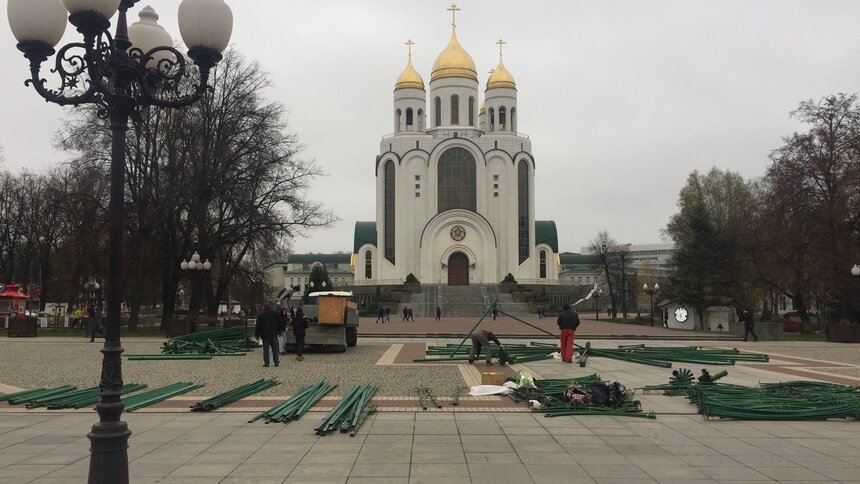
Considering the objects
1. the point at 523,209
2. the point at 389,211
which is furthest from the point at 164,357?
the point at 523,209

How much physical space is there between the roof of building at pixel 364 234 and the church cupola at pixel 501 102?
1674cm

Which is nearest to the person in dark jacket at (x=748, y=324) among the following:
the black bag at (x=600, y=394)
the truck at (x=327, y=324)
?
the truck at (x=327, y=324)

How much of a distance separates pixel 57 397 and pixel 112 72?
658 cm

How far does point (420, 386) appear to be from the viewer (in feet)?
41.2

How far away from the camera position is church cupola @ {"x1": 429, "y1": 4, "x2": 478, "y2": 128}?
70.8 metres

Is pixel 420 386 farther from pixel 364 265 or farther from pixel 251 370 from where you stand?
pixel 364 265

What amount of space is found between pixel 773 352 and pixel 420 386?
1468 centimetres

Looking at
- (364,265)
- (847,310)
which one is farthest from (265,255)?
(364,265)

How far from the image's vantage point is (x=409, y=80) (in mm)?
71875

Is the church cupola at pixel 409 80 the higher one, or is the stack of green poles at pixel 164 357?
the church cupola at pixel 409 80

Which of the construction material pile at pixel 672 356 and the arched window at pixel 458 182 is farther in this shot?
the arched window at pixel 458 182

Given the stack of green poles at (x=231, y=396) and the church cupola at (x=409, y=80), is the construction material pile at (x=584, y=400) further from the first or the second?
the church cupola at (x=409, y=80)

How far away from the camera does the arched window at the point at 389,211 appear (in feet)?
226

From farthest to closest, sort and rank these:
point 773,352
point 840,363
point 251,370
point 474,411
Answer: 1. point 773,352
2. point 840,363
3. point 251,370
4. point 474,411
